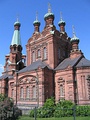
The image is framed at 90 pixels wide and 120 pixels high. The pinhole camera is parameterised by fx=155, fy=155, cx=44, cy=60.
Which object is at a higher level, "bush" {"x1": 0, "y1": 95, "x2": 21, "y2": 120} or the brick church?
the brick church

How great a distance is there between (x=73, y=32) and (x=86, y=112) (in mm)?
16275

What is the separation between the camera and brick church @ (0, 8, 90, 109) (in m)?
22.6

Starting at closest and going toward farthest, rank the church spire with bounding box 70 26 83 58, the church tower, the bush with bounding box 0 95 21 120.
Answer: the bush with bounding box 0 95 21 120
the church spire with bounding box 70 26 83 58
the church tower

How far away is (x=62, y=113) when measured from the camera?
56.7 ft

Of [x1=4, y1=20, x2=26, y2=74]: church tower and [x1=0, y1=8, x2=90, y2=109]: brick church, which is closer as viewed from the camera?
[x1=0, y1=8, x2=90, y2=109]: brick church

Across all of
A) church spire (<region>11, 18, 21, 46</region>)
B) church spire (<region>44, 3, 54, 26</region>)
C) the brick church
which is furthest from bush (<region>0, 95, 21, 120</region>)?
church spire (<region>11, 18, 21, 46</region>)

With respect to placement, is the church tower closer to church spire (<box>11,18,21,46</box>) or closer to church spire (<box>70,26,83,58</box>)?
church spire (<box>11,18,21,46</box>)

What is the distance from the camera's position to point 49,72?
2502 cm

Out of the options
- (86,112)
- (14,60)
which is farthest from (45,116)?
(14,60)

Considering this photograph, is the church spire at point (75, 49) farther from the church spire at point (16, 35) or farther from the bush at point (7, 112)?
the bush at point (7, 112)

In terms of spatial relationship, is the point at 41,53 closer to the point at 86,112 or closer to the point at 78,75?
the point at 78,75

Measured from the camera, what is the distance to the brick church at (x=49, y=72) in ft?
74.2

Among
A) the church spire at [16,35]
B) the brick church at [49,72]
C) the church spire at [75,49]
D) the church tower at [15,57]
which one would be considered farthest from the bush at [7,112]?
the church spire at [16,35]

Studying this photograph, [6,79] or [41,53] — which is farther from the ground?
[41,53]
